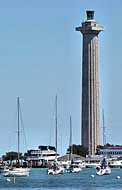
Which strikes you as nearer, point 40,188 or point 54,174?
point 40,188

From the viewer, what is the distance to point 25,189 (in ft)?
358

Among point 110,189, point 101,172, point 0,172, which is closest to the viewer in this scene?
point 110,189

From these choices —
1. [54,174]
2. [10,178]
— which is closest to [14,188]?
[10,178]

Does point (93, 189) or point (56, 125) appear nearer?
point (93, 189)

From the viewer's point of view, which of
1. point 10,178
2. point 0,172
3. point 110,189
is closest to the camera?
point 110,189

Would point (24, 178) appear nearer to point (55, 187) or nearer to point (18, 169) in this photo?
point (18, 169)

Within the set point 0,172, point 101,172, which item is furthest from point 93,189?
point 0,172

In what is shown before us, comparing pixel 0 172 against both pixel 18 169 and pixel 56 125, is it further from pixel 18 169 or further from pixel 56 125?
pixel 18 169

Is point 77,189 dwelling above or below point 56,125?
below

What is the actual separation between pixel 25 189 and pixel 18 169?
39.8 m

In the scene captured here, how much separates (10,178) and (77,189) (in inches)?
1423

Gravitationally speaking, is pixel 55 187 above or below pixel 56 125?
below

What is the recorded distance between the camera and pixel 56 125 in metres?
179

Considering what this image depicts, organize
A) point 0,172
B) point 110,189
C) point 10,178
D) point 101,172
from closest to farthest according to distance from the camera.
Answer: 1. point 110,189
2. point 10,178
3. point 101,172
4. point 0,172
